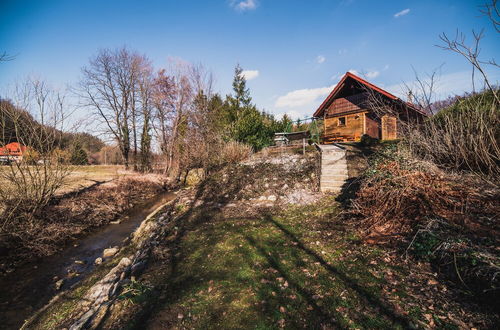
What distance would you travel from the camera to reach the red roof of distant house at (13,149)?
592 cm

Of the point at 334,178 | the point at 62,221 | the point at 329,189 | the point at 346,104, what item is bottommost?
the point at 62,221

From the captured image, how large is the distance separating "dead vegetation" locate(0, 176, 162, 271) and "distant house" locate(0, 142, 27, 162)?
176cm

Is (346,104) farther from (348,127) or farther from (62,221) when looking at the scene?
(62,221)

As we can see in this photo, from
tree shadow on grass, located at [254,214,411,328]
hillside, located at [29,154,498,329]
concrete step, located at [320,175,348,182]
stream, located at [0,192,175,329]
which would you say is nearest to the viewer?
tree shadow on grass, located at [254,214,411,328]

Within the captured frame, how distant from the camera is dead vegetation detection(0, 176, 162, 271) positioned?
5769 millimetres

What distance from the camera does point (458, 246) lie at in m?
2.76

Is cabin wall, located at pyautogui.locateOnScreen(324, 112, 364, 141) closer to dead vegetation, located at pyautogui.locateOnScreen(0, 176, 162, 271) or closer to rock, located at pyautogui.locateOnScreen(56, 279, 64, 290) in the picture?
dead vegetation, located at pyautogui.locateOnScreen(0, 176, 162, 271)

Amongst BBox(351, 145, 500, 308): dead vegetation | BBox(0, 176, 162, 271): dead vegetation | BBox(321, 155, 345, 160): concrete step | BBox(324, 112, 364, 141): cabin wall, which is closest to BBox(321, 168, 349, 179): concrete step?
BBox(321, 155, 345, 160): concrete step

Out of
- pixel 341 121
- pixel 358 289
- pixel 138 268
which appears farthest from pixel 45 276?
pixel 341 121

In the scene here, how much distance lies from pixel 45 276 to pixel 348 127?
18419mm

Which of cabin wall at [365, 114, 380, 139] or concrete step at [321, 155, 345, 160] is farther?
cabin wall at [365, 114, 380, 139]

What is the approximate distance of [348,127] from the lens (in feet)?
54.2

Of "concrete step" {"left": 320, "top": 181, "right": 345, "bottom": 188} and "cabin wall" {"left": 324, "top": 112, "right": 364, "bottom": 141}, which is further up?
"cabin wall" {"left": 324, "top": 112, "right": 364, "bottom": 141}

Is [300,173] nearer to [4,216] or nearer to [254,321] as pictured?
[254,321]
